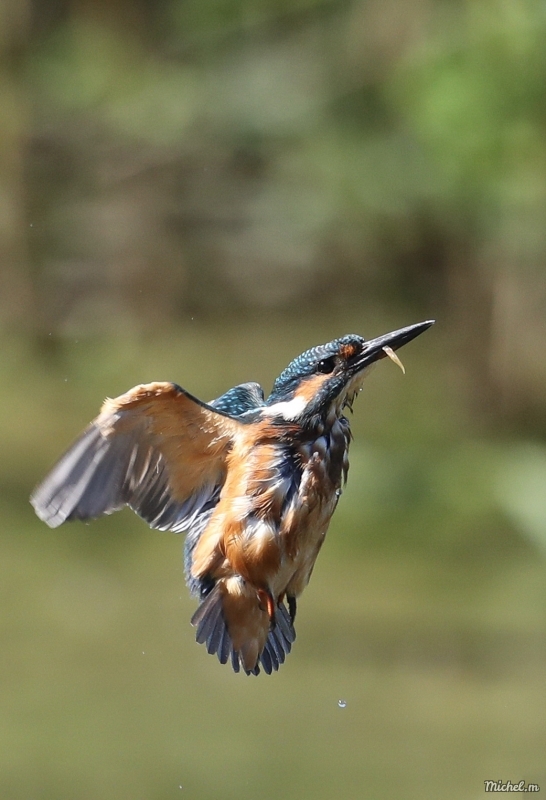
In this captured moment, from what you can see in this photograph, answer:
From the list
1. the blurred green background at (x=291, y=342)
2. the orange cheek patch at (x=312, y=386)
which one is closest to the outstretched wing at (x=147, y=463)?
the orange cheek patch at (x=312, y=386)

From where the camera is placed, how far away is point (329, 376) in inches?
86.3

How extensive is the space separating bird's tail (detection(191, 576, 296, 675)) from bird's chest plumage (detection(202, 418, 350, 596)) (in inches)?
1.2

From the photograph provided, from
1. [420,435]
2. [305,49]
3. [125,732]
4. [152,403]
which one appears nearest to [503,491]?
[420,435]

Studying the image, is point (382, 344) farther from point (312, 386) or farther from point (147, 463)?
point (147, 463)

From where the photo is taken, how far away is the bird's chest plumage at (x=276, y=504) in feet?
7.16

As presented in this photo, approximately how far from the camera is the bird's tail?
221 cm

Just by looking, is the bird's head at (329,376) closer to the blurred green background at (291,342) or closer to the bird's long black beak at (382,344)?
the bird's long black beak at (382,344)

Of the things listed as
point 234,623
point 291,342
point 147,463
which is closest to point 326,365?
point 147,463

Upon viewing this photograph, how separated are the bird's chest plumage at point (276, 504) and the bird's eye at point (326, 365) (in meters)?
0.10

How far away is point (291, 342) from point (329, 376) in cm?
619

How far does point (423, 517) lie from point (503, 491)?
0.40 metres

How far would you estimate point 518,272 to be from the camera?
6.95m

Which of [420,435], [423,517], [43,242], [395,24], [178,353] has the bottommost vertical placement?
[423,517]

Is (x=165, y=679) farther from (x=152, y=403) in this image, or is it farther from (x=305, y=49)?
(x=305, y=49)
